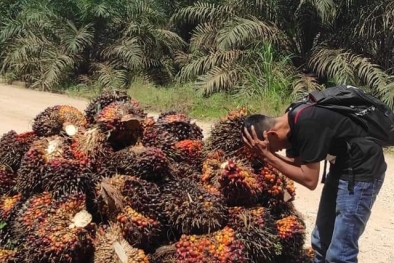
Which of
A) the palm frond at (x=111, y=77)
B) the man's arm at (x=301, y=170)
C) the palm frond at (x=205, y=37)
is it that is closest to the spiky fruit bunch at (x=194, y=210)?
the man's arm at (x=301, y=170)

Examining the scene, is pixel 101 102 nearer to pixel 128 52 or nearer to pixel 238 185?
pixel 238 185

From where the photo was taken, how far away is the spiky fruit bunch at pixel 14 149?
3801 mm

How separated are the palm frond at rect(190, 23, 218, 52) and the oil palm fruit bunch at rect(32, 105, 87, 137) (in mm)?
9505

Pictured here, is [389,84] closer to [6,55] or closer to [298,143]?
[298,143]

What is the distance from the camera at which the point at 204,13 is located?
13875 millimetres

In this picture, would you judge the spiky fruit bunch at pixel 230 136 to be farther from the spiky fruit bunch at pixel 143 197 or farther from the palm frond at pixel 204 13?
the palm frond at pixel 204 13

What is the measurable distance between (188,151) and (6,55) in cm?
1422

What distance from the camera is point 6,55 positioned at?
655 inches

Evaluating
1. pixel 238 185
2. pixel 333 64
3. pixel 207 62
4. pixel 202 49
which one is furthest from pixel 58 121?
pixel 202 49

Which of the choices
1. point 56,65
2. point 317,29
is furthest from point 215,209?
point 56,65

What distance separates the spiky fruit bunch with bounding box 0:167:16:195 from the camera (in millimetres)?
3746

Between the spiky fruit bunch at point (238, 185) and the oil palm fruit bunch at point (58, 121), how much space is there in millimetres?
1110

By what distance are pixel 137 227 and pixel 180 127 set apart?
44.2 inches

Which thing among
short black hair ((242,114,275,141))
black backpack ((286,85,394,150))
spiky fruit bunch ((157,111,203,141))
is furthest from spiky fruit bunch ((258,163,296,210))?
spiky fruit bunch ((157,111,203,141))
